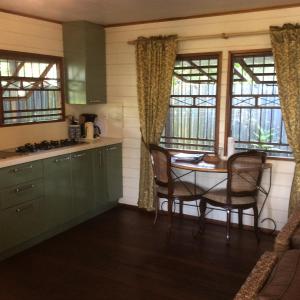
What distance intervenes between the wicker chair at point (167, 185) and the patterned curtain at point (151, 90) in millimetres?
548

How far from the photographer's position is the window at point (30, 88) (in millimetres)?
3733

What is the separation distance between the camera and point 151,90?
421 centimetres

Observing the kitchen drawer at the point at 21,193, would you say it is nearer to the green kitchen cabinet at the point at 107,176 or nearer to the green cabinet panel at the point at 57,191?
the green cabinet panel at the point at 57,191

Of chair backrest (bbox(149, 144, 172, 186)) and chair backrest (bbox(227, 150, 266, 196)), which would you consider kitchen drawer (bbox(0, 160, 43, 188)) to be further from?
chair backrest (bbox(227, 150, 266, 196))

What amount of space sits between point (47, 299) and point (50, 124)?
2.20m

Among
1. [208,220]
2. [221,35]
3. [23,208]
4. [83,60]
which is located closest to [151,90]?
[83,60]

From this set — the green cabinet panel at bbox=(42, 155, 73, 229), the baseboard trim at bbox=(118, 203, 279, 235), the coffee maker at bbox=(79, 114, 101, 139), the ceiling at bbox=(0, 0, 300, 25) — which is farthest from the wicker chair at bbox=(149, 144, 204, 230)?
the ceiling at bbox=(0, 0, 300, 25)

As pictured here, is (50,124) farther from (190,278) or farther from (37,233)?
(190,278)

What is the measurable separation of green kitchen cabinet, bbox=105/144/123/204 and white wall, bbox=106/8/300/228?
0.08 m

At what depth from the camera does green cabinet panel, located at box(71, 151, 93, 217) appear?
3959mm

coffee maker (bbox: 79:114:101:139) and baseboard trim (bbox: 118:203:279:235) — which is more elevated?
coffee maker (bbox: 79:114:101:139)

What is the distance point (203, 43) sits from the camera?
396 centimetres

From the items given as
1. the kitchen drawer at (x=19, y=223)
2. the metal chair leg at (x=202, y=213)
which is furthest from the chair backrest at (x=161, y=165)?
the kitchen drawer at (x=19, y=223)

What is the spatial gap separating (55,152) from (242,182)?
1.91 m
